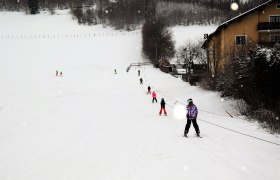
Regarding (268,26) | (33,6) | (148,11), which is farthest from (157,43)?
(33,6)

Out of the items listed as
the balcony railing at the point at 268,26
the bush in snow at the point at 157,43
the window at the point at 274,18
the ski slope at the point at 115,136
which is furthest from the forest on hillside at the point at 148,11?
the balcony railing at the point at 268,26

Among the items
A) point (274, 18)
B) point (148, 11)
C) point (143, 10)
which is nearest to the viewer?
point (274, 18)

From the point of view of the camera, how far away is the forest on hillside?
320ft

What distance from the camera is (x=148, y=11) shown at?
103 metres

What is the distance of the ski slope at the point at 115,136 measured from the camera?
957 cm

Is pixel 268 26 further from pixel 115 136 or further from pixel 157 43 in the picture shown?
pixel 157 43

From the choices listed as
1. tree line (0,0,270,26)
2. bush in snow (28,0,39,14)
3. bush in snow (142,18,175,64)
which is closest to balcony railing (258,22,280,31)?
bush in snow (142,18,175,64)

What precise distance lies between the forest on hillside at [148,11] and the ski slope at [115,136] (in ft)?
170

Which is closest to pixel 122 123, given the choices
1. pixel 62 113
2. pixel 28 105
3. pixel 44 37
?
pixel 62 113

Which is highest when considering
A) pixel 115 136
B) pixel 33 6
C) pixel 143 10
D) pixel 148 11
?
pixel 33 6

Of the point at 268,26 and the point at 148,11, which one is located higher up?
the point at 148,11

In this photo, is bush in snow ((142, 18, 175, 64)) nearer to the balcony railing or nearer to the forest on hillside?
the forest on hillside

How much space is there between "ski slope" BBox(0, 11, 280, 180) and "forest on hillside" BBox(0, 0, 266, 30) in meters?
51.7

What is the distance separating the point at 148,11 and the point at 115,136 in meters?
91.8
